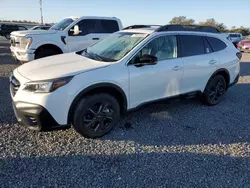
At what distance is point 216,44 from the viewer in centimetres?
514

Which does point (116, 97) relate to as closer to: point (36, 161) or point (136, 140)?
point (136, 140)

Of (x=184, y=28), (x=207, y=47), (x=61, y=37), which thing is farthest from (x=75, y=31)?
(x=207, y=47)

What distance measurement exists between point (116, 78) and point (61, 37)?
5026 mm

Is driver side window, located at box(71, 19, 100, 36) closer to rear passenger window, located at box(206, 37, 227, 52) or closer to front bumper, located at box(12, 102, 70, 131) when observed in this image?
rear passenger window, located at box(206, 37, 227, 52)

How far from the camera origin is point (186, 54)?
445cm

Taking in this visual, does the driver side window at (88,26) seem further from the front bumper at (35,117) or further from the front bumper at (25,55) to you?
the front bumper at (35,117)

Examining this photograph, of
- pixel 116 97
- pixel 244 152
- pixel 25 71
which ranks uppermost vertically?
pixel 25 71

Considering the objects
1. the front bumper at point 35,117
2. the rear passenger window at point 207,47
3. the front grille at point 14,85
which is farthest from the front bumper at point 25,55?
the rear passenger window at point 207,47

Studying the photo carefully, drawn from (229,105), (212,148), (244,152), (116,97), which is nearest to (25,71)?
(116,97)

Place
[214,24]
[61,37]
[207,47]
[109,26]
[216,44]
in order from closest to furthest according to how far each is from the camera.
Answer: [207,47] → [216,44] → [61,37] → [109,26] → [214,24]

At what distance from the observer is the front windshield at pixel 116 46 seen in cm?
385

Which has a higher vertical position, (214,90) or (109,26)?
(109,26)

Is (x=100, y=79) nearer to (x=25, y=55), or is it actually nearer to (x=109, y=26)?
(x=25, y=55)

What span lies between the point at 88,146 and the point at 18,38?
5.70 m
